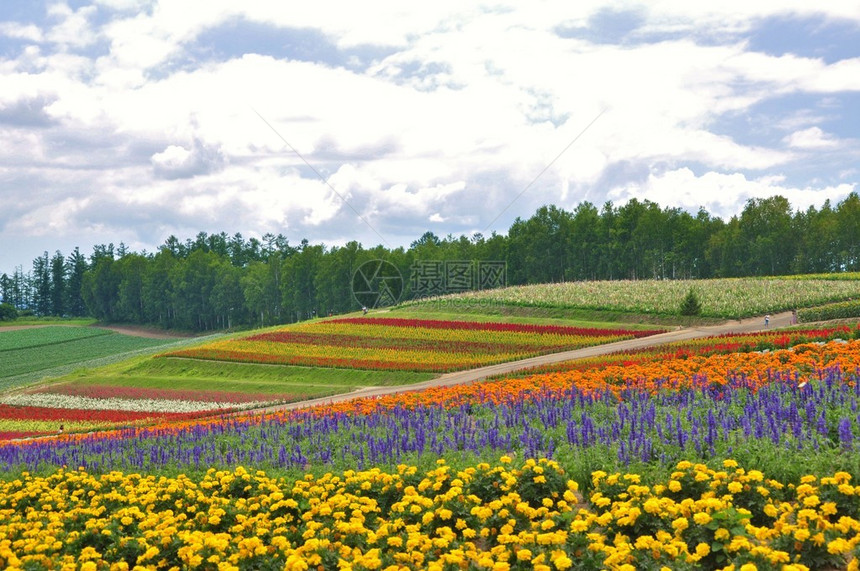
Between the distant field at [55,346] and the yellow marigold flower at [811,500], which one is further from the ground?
the yellow marigold flower at [811,500]

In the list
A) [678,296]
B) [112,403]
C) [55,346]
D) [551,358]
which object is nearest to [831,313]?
[678,296]

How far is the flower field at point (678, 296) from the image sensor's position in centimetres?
5638

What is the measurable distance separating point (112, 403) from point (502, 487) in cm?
3780

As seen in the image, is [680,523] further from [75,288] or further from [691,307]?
[75,288]

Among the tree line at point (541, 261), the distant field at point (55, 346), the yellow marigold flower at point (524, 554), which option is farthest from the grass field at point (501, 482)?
the tree line at point (541, 261)

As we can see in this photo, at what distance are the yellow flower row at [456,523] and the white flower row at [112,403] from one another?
→ 2452cm

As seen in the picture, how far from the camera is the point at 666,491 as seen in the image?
9953 mm

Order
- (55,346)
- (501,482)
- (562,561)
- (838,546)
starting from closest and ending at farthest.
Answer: (838,546), (562,561), (501,482), (55,346)

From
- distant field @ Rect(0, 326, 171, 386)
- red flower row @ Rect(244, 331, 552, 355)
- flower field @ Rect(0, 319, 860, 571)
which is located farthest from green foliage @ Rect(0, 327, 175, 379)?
flower field @ Rect(0, 319, 860, 571)

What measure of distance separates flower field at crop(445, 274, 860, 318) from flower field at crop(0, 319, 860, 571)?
39743mm

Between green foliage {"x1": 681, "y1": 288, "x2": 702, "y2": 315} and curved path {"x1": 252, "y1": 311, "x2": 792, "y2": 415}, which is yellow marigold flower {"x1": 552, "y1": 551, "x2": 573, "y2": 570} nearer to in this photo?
curved path {"x1": 252, "y1": 311, "x2": 792, "y2": 415}

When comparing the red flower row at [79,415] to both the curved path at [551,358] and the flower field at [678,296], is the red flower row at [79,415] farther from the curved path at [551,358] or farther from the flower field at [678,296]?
the flower field at [678,296]

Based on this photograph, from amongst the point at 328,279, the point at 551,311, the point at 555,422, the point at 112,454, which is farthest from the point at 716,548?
the point at 328,279

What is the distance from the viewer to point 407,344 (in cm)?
5012
